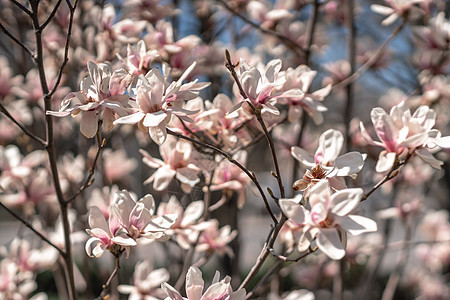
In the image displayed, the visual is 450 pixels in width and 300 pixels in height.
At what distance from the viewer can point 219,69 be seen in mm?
2055

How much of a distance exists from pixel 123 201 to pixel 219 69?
1.29 m

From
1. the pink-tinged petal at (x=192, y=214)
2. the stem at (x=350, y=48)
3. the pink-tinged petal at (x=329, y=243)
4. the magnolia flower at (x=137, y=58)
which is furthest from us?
the stem at (x=350, y=48)

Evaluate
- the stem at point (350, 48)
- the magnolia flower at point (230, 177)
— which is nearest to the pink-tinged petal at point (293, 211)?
the magnolia flower at point (230, 177)

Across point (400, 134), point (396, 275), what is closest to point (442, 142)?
point (400, 134)

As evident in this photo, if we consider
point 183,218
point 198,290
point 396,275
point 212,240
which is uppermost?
point 198,290

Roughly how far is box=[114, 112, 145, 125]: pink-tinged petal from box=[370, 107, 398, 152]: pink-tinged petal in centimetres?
45

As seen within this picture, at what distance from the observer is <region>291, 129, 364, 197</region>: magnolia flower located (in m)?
0.83

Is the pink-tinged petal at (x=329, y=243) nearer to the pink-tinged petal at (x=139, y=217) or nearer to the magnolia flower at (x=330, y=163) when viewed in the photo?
the magnolia flower at (x=330, y=163)

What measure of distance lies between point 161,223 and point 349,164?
1.25 ft

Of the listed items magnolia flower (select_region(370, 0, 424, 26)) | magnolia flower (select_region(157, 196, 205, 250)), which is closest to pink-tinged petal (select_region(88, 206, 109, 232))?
magnolia flower (select_region(157, 196, 205, 250))

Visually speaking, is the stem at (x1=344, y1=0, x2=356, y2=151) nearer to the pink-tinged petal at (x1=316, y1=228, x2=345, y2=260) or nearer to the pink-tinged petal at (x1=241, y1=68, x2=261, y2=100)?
the pink-tinged petal at (x1=241, y1=68, x2=261, y2=100)

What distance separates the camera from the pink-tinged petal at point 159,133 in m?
0.87

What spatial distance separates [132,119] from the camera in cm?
85

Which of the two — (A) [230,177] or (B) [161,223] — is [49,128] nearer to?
(B) [161,223]
